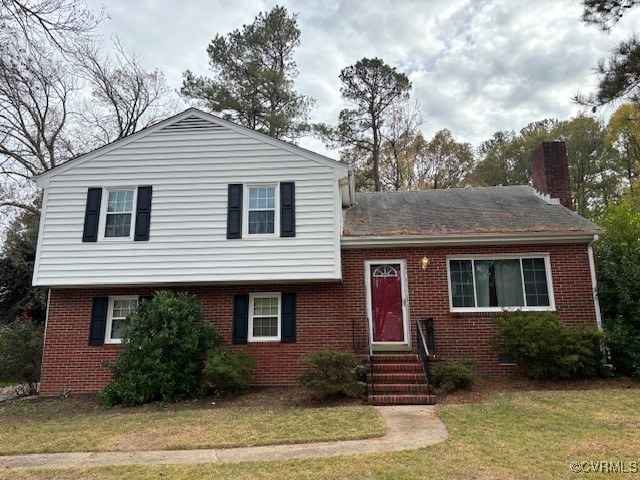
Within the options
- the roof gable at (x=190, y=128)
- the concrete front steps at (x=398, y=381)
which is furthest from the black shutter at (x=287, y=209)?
the concrete front steps at (x=398, y=381)

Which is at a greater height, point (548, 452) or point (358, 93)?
point (358, 93)

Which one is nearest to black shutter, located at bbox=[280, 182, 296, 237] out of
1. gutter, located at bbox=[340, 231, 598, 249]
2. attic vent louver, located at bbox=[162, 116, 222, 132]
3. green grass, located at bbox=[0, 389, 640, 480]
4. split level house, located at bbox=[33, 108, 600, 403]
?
split level house, located at bbox=[33, 108, 600, 403]

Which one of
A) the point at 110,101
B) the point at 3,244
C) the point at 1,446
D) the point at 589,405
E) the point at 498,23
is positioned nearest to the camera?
the point at 1,446

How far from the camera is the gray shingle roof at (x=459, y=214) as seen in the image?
10.4 metres

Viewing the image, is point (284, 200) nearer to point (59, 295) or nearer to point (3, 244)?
point (59, 295)

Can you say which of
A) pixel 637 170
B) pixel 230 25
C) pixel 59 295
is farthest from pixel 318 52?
pixel 637 170

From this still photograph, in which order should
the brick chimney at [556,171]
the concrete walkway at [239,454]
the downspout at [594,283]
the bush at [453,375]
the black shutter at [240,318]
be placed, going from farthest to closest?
the brick chimney at [556,171]
the black shutter at [240,318]
the downspout at [594,283]
the bush at [453,375]
the concrete walkway at [239,454]

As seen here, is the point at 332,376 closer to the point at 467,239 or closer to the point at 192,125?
the point at 467,239

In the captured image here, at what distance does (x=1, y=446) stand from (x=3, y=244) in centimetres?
1400

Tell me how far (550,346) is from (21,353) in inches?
511

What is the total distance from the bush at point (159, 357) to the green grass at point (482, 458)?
13.3 feet

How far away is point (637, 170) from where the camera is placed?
23.8 meters

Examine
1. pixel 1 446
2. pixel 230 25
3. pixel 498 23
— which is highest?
pixel 230 25

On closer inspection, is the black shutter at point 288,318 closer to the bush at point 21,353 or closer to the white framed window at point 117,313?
the white framed window at point 117,313
